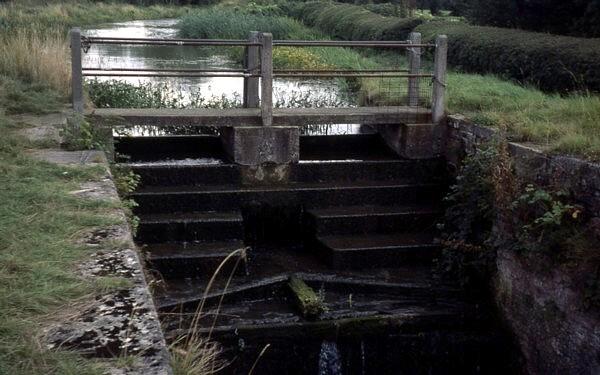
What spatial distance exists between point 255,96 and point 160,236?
2.54 meters

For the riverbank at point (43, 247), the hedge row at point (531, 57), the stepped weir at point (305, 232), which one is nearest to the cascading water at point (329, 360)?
the stepped weir at point (305, 232)

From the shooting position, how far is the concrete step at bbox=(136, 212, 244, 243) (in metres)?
8.01

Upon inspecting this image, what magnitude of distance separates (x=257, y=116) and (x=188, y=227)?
5.72ft

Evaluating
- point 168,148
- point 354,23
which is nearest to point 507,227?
point 168,148

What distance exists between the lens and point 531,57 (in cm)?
1238

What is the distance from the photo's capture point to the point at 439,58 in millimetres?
9570

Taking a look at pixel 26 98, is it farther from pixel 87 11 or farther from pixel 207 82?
pixel 87 11

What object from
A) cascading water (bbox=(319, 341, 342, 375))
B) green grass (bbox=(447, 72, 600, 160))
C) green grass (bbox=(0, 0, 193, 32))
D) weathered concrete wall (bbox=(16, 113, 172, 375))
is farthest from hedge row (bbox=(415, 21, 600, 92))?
green grass (bbox=(0, 0, 193, 32))

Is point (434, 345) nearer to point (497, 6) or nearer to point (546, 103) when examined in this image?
point (546, 103)

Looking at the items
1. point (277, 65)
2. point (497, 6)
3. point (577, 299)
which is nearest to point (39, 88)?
point (577, 299)

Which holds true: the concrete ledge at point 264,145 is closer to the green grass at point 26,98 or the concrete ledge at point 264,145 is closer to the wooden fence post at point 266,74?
the wooden fence post at point 266,74

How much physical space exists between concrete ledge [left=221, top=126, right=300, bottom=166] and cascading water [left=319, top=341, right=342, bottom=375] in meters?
2.95

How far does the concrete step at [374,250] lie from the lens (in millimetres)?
7996

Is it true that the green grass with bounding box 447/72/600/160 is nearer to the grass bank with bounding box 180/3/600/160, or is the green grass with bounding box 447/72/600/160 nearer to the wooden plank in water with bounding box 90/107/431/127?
the grass bank with bounding box 180/3/600/160
